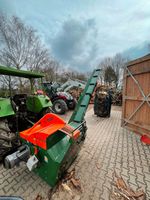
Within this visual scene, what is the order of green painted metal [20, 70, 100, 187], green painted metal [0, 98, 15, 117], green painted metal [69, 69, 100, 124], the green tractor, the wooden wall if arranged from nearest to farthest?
green painted metal [20, 70, 100, 187]
green painted metal [0, 98, 15, 117]
the green tractor
green painted metal [69, 69, 100, 124]
the wooden wall

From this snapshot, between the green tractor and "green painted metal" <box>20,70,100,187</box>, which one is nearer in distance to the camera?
"green painted metal" <box>20,70,100,187</box>

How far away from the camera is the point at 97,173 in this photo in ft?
7.95

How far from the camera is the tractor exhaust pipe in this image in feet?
5.78

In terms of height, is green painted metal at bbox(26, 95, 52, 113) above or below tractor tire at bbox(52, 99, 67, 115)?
above

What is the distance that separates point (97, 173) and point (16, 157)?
1534 mm

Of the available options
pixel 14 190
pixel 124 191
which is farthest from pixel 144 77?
pixel 14 190

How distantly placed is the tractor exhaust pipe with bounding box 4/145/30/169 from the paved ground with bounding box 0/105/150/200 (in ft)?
1.76

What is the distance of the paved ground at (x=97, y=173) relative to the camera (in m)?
1.95

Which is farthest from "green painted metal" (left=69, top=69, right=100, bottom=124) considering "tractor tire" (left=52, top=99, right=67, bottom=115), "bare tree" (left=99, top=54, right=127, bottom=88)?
"bare tree" (left=99, top=54, right=127, bottom=88)

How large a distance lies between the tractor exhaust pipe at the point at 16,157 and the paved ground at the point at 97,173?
1.76ft

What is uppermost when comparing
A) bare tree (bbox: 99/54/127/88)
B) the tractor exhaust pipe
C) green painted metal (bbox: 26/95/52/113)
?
bare tree (bbox: 99/54/127/88)

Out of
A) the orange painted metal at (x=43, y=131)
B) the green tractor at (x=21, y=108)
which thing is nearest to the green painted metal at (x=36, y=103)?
the green tractor at (x=21, y=108)

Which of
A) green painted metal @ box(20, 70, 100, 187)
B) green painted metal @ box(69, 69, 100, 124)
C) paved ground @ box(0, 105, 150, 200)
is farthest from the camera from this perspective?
green painted metal @ box(69, 69, 100, 124)

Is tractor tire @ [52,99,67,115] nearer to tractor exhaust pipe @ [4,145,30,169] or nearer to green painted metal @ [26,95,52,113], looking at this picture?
green painted metal @ [26,95,52,113]
